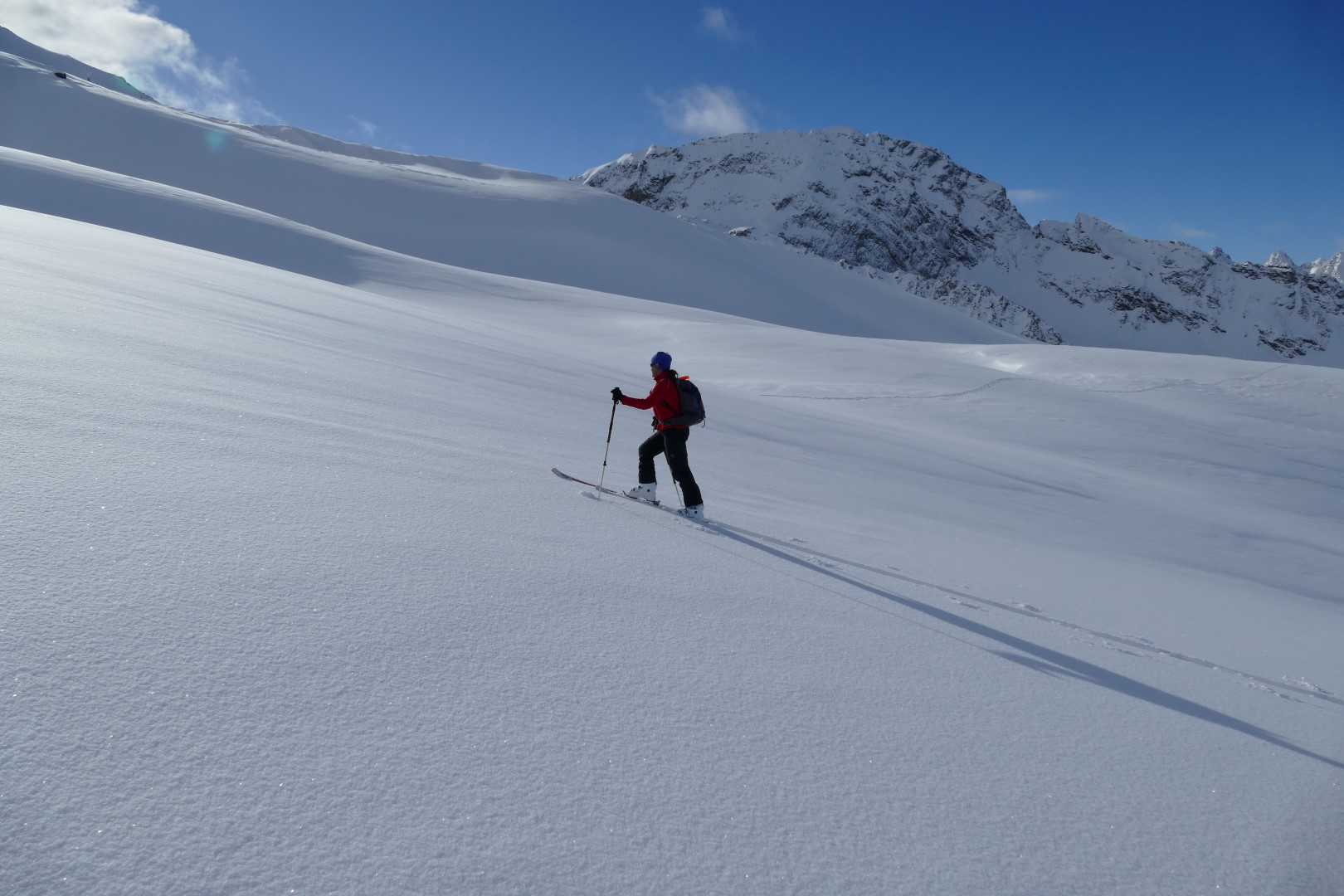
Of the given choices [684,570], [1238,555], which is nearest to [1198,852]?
[684,570]

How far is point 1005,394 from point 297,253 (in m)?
25.7

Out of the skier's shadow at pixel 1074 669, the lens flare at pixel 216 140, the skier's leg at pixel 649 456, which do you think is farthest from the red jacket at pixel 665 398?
the lens flare at pixel 216 140

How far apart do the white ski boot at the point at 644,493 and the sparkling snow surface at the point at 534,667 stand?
0.60m

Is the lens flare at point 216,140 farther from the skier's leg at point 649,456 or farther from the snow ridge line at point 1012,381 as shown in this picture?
the skier's leg at point 649,456

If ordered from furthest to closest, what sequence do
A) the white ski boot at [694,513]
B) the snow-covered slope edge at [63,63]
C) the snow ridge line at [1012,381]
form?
the snow-covered slope edge at [63,63], the snow ridge line at [1012,381], the white ski boot at [694,513]

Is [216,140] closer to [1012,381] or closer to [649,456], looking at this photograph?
[1012,381]

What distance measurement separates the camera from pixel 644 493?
659 centimetres

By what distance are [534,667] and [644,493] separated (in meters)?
3.75

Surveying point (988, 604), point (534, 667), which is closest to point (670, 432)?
point (988, 604)

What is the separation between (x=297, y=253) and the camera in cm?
2823

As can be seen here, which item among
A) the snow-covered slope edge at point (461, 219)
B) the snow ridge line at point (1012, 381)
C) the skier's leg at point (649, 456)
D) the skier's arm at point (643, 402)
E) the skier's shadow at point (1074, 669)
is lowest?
the skier's shadow at point (1074, 669)

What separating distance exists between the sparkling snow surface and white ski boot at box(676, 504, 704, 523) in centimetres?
20

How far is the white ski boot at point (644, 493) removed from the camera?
6.55m

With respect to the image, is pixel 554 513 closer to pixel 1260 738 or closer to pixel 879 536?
pixel 879 536
